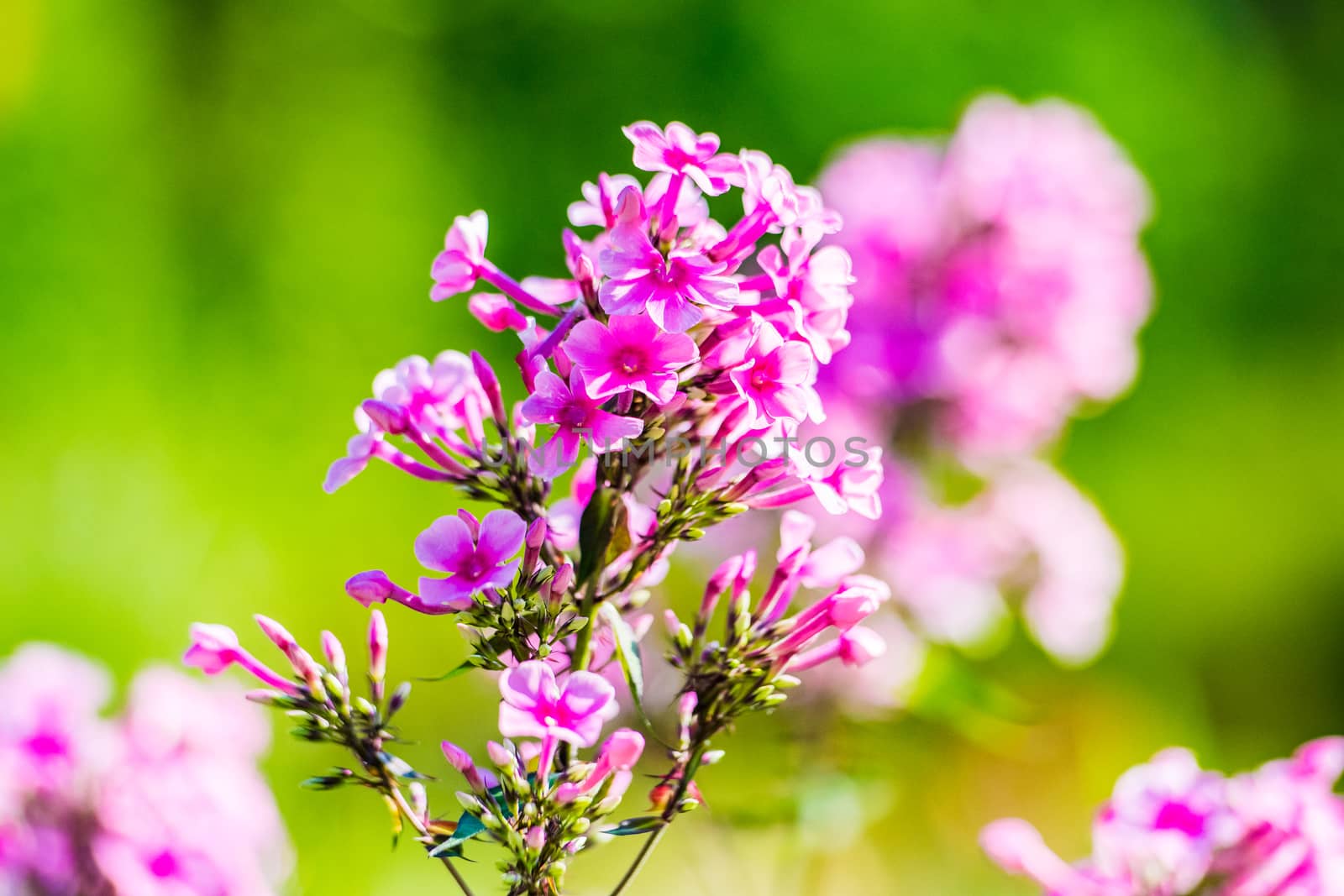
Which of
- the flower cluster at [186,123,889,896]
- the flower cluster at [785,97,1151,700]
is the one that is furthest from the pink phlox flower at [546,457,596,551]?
the flower cluster at [785,97,1151,700]

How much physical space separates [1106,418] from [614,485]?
9091mm

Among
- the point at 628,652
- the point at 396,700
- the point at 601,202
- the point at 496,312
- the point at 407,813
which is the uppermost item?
the point at 601,202

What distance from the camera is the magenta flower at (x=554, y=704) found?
109 cm

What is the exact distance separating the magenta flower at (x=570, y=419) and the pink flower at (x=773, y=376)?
14 cm

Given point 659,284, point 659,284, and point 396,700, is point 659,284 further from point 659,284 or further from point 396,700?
point 396,700

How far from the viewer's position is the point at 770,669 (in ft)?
4.34

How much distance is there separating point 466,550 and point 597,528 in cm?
15

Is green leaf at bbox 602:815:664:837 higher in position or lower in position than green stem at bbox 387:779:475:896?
higher

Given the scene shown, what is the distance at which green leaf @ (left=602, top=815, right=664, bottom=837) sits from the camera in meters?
1.19

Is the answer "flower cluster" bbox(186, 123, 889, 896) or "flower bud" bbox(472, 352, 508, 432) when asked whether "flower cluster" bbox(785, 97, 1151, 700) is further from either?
"flower bud" bbox(472, 352, 508, 432)

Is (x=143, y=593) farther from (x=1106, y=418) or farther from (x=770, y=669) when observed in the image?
(x=1106, y=418)

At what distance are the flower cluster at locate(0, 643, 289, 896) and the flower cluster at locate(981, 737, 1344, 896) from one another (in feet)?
4.36

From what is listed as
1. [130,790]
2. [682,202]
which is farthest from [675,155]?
[130,790]

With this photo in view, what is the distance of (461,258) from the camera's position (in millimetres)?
1374
